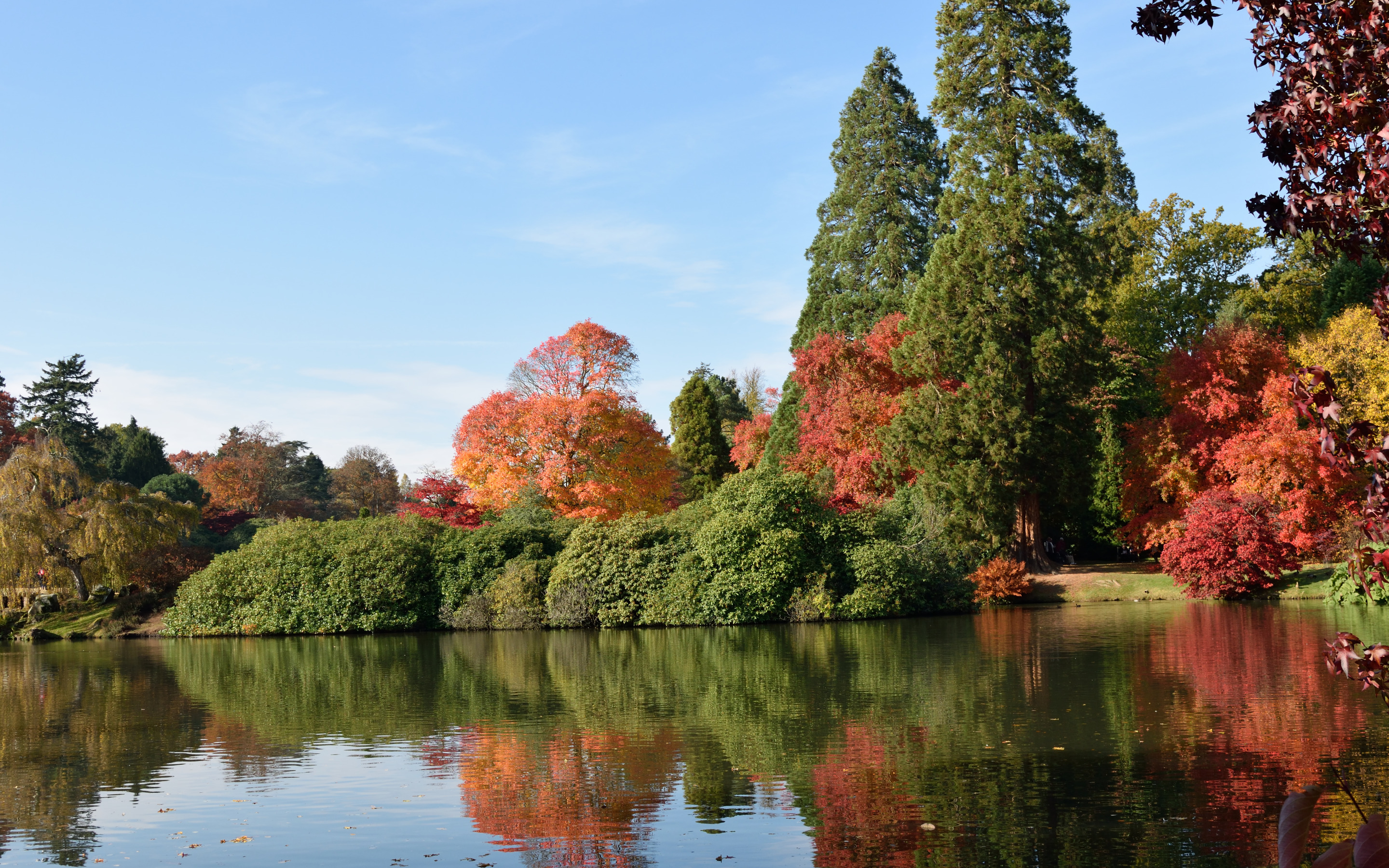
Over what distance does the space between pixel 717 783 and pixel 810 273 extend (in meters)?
34.5

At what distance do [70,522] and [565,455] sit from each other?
1373 centimetres

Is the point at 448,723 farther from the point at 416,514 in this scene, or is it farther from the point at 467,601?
the point at 416,514

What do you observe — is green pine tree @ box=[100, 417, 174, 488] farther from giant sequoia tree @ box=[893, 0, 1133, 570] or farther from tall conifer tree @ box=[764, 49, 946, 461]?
giant sequoia tree @ box=[893, 0, 1133, 570]

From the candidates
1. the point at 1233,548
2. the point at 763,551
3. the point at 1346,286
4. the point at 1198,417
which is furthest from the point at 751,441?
the point at 1346,286

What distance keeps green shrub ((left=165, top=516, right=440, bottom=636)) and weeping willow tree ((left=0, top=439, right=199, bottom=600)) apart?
2102 millimetres

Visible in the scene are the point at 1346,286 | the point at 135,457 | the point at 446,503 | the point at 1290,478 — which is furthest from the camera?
the point at 135,457

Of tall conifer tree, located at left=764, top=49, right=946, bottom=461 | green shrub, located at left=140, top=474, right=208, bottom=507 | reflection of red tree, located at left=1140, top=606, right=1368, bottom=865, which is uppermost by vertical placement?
tall conifer tree, located at left=764, top=49, right=946, bottom=461

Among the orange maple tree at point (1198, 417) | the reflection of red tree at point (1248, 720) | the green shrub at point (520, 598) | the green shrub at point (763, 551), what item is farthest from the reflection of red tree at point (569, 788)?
the orange maple tree at point (1198, 417)

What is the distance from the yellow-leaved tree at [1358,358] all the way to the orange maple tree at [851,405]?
411 inches

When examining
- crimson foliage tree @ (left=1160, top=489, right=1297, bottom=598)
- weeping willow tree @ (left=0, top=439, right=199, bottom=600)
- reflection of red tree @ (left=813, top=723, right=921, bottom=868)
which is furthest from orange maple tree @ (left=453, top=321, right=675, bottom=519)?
reflection of red tree @ (left=813, top=723, right=921, bottom=868)

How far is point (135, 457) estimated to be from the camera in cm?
5159

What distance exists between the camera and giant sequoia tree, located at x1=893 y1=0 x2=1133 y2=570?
96.7 feet

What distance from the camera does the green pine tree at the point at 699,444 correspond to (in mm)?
47750

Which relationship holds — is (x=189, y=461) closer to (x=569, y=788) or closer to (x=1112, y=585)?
(x=1112, y=585)
